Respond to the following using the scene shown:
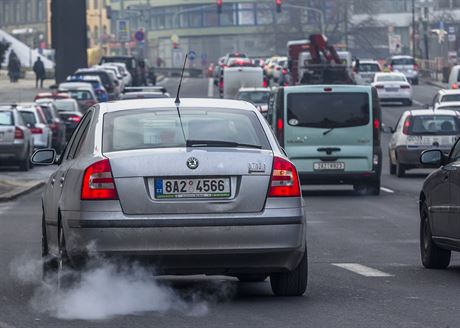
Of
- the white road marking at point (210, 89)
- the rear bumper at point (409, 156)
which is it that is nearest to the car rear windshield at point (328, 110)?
the rear bumper at point (409, 156)

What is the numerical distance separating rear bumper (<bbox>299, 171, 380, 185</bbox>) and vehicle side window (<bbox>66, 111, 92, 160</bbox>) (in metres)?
15.5

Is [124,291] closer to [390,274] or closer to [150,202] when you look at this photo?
[150,202]

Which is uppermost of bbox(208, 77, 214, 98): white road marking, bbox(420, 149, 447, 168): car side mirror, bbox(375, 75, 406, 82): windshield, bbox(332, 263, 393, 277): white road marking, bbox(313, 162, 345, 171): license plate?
bbox(420, 149, 447, 168): car side mirror

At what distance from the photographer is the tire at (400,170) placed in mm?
34125

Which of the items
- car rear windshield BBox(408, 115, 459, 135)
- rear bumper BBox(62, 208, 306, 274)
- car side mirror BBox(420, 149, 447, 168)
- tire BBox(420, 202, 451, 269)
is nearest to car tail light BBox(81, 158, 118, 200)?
rear bumper BBox(62, 208, 306, 274)

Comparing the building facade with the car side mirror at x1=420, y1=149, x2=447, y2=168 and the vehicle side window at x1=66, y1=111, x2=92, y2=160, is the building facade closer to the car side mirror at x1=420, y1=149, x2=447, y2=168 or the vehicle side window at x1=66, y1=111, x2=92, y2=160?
the car side mirror at x1=420, y1=149, x2=447, y2=168

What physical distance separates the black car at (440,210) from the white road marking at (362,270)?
562 mm

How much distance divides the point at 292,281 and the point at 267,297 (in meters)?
0.26

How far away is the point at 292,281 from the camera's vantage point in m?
11.0

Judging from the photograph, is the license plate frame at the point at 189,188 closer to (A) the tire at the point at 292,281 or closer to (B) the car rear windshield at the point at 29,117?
(A) the tire at the point at 292,281

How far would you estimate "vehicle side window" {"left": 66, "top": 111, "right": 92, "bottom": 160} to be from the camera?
37.4 ft

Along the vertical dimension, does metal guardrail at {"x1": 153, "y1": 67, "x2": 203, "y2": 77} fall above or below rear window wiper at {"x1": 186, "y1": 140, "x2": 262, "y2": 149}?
below

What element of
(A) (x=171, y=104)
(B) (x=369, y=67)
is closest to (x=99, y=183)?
(A) (x=171, y=104)

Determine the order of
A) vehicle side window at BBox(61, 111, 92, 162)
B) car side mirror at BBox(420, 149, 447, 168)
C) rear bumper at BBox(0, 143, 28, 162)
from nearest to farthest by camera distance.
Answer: vehicle side window at BBox(61, 111, 92, 162) → car side mirror at BBox(420, 149, 447, 168) → rear bumper at BBox(0, 143, 28, 162)
